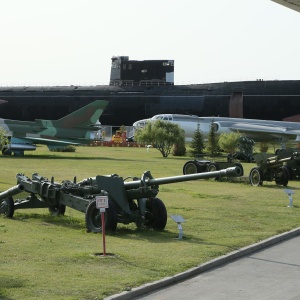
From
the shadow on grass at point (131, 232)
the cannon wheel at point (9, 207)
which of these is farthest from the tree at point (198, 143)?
the cannon wheel at point (9, 207)

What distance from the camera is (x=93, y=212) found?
1578 centimetres

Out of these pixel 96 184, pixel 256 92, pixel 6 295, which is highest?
pixel 256 92

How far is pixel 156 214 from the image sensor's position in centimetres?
1638

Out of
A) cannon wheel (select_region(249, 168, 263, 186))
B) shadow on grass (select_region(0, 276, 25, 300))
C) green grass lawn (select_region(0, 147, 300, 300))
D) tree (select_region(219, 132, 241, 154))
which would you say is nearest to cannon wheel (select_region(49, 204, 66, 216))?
green grass lawn (select_region(0, 147, 300, 300))

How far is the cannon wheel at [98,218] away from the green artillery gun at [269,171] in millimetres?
14434

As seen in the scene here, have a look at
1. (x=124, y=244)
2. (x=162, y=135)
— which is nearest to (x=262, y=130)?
(x=162, y=135)

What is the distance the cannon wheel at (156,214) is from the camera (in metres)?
16.3

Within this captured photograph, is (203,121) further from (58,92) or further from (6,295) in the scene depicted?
(6,295)

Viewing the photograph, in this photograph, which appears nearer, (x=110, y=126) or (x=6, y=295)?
(x=6, y=295)

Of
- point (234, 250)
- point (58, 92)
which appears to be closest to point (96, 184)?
point (234, 250)

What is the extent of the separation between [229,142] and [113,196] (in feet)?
124

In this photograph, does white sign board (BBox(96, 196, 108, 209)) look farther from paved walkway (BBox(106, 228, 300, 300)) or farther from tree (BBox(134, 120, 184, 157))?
tree (BBox(134, 120, 184, 157))

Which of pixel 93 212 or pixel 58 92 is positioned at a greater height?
pixel 58 92

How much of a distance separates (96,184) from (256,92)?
56586mm
